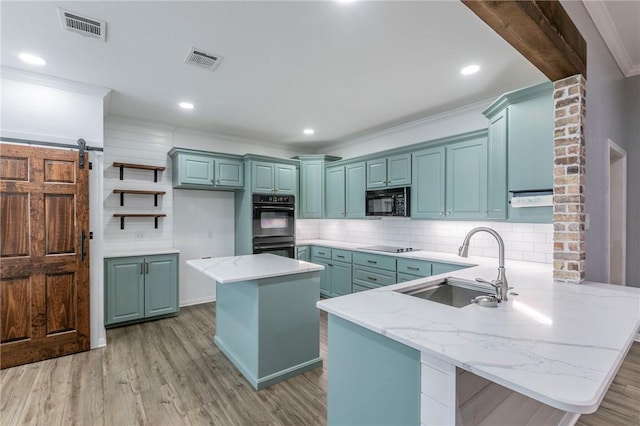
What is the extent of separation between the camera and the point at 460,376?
106cm

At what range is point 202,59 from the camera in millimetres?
2559

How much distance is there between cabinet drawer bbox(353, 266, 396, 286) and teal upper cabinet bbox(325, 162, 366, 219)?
89 cm

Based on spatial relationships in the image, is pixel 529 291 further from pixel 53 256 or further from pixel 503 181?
pixel 53 256

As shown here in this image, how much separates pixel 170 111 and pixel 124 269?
82.1 inches

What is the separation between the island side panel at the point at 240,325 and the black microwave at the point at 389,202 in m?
2.36

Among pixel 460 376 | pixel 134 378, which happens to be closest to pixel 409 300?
pixel 460 376

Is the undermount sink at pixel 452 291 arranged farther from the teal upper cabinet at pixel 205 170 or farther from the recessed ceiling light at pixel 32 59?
the recessed ceiling light at pixel 32 59

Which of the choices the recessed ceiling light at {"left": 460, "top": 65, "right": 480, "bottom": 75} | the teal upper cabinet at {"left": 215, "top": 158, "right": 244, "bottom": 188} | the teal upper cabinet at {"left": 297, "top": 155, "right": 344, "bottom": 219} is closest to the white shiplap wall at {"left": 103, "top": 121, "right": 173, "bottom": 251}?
the teal upper cabinet at {"left": 215, "top": 158, "right": 244, "bottom": 188}

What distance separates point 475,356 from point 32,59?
3.85 meters

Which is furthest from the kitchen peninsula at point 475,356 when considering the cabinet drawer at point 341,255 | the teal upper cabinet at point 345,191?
the teal upper cabinet at point 345,191

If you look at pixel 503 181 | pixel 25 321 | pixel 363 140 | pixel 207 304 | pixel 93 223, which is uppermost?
pixel 363 140

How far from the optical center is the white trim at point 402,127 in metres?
3.61

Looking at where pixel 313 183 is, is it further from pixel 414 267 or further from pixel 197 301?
pixel 197 301

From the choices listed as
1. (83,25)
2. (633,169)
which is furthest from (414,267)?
(83,25)
